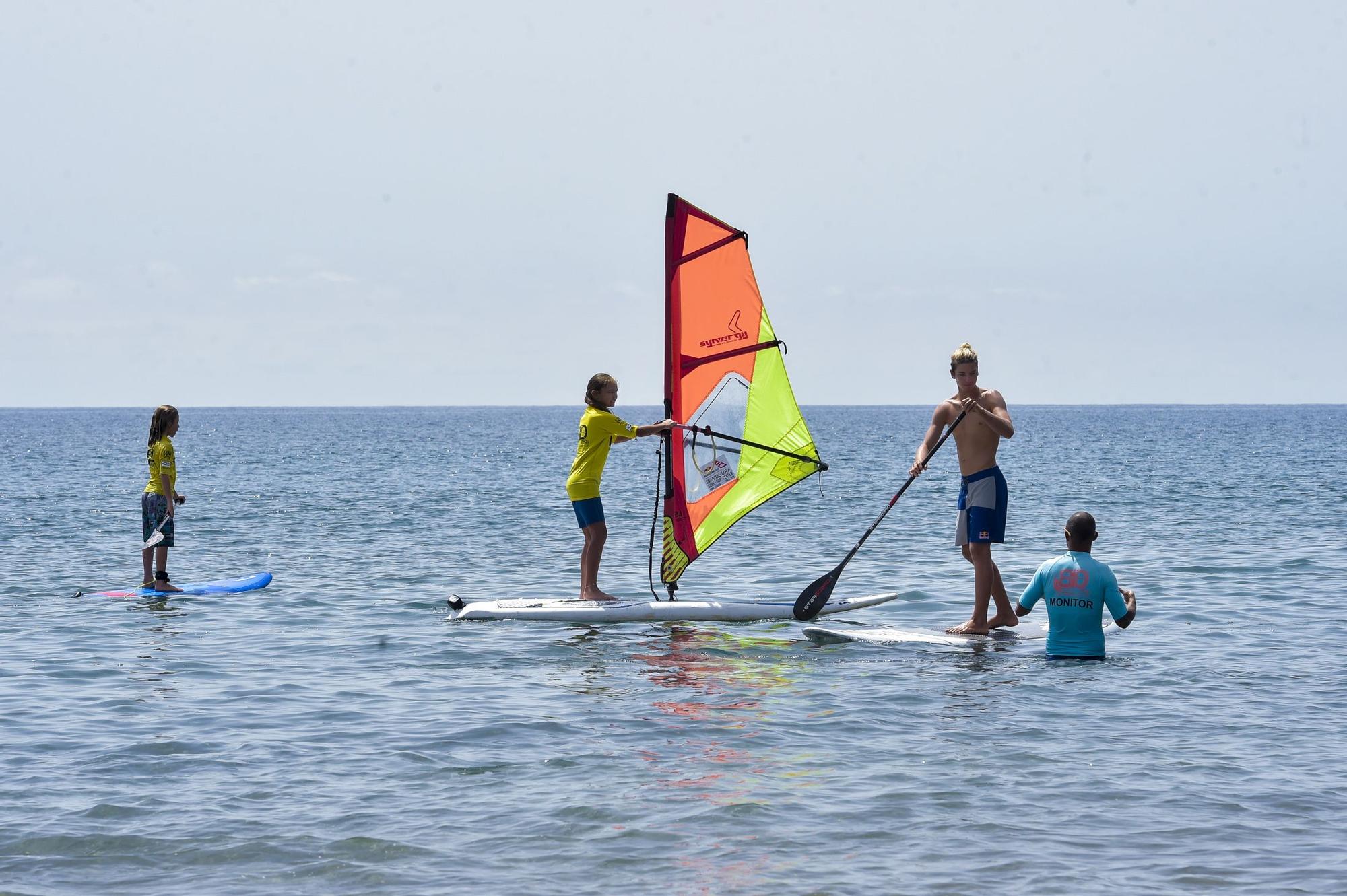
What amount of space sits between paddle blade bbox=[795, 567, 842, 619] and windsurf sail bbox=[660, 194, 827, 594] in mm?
990

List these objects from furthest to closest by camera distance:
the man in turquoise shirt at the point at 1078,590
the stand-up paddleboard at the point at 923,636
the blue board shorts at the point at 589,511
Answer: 1. the blue board shorts at the point at 589,511
2. the stand-up paddleboard at the point at 923,636
3. the man in turquoise shirt at the point at 1078,590

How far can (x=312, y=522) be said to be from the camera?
28188 millimetres

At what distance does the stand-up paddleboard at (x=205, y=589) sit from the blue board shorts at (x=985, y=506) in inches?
354

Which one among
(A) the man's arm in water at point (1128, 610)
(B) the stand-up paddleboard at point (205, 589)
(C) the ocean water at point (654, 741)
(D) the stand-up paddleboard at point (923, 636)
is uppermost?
(A) the man's arm in water at point (1128, 610)

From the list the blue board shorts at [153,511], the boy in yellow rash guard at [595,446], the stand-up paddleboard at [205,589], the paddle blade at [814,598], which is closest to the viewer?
the boy in yellow rash guard at [595,446]

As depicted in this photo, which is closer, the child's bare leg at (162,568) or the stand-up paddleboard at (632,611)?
→ the stand-up paddleboard at (632,611)

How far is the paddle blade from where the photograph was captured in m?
13.3

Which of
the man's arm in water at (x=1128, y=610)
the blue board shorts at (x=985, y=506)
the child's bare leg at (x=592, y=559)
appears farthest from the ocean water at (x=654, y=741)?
the blue board shorts at (x=985, y=506)

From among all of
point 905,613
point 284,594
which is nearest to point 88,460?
point 284,594

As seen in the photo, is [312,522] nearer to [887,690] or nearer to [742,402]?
[742,402]

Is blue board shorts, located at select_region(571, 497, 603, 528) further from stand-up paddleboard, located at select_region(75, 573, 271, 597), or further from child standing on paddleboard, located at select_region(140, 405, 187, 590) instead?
stand-up paddleboard, located at select_region(75, 573, 271, 597)

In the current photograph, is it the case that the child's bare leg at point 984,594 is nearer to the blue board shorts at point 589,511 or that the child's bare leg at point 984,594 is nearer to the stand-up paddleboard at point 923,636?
the stand-up paddleboard at point 923,636

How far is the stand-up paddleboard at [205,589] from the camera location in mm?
15617

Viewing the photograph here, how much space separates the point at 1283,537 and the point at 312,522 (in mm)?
18507
